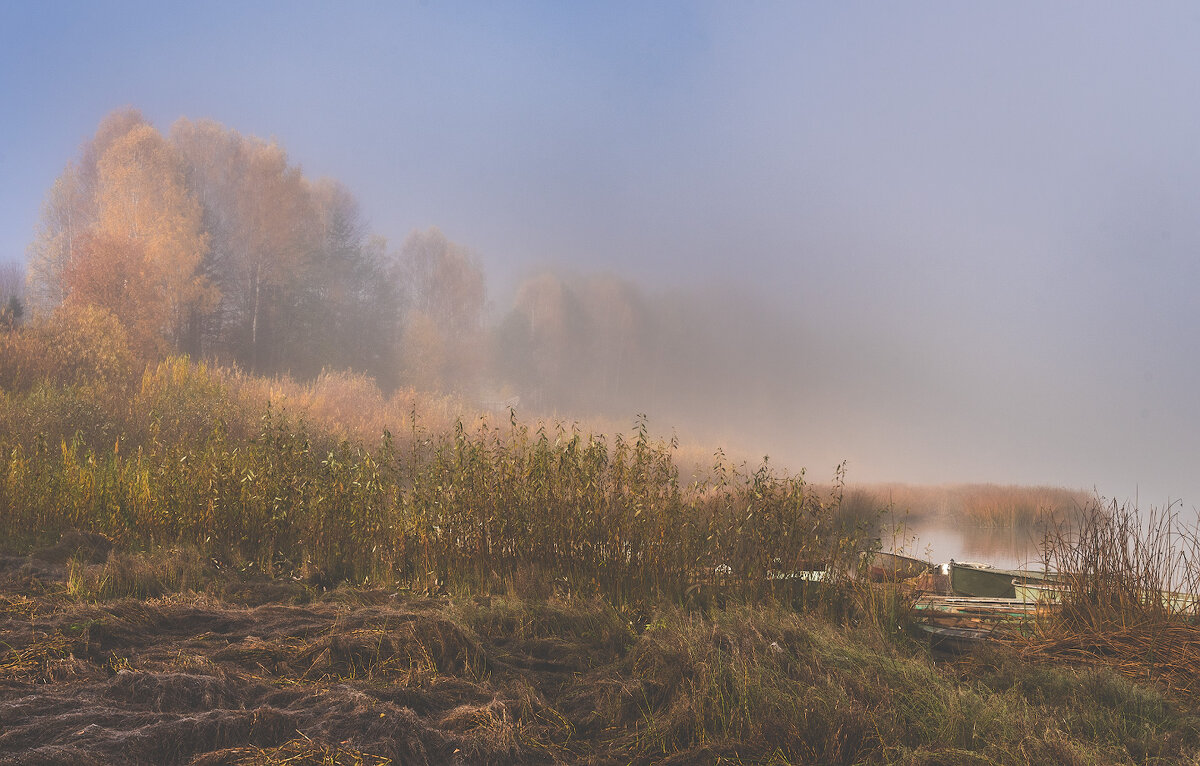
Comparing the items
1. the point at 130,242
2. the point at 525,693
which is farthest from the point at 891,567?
the point at 130,242

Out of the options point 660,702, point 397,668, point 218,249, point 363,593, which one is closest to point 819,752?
point 660,702

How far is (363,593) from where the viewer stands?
16.6 feet

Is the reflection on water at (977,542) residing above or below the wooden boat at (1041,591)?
below

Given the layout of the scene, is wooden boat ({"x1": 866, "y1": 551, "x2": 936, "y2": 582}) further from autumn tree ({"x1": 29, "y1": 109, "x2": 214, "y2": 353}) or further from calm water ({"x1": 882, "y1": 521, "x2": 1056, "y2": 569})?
autumn tree ({"x1": 29, "y1": 109, "x2": 214, "y2": 353})

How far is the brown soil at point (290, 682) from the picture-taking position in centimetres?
266

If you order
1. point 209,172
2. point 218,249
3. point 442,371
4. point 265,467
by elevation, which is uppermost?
point 209,172

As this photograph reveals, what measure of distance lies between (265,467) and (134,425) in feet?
25.0

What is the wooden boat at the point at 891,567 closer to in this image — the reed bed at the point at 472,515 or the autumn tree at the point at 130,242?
the reed bed at the point at 472,515

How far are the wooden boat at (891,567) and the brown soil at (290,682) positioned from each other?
6.75 ft

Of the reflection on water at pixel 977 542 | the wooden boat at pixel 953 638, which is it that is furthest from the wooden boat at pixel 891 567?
the reflection on water at pixel 977 542

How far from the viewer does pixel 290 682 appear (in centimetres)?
330

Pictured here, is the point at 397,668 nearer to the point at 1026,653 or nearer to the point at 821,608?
the point at 821,608

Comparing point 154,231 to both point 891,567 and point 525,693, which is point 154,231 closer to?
point 891,567

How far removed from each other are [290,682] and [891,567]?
5.67 meters
